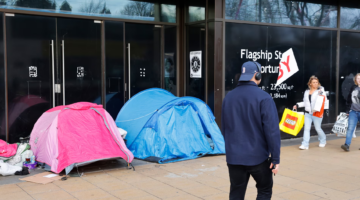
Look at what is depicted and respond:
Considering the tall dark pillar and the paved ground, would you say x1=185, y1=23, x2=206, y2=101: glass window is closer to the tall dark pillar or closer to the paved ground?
the tall dark pillar

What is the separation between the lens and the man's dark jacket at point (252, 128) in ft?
12.8

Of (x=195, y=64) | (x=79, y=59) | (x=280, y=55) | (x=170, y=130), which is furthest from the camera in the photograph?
(x=280, y=55)

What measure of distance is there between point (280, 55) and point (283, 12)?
1146mm

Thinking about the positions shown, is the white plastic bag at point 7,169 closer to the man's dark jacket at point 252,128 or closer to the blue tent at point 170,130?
the blue tent at point 170,130

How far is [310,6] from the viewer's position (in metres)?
10.9

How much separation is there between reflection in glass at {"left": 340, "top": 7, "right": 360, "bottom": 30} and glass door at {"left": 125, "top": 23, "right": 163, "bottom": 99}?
5.43m

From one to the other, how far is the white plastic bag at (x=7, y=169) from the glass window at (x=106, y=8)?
3.48 m

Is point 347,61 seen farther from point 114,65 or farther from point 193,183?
point 193,183

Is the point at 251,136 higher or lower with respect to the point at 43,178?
higher

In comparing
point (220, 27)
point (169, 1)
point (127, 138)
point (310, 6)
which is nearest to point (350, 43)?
point (310, 6)

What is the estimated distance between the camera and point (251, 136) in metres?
3.96

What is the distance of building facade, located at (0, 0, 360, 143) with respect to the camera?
8578 mm

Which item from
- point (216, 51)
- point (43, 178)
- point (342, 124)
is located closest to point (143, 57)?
point (216, 51)

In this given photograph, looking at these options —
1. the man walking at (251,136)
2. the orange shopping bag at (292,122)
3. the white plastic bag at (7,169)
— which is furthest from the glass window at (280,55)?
the man walking at (251,136)
